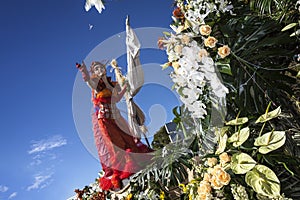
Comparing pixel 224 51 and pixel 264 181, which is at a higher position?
pixel 224 51

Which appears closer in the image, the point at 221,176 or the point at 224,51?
the point at 221,176

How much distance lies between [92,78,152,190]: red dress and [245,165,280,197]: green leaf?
160 cm

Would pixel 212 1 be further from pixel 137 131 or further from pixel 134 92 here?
pixel 137 131

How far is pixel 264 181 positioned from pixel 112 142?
197cm

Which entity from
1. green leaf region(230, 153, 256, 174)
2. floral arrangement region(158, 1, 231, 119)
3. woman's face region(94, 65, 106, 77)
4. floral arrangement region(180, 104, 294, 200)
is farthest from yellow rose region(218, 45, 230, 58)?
woman's face region(94, 65, 106, 77)

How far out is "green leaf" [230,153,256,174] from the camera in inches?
30.5

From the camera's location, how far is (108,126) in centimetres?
267

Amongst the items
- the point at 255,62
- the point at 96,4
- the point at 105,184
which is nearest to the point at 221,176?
the point at 255,62

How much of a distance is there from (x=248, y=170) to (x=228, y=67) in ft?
1.14

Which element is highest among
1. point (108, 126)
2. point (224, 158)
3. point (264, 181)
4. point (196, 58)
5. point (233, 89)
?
point (108, 126)

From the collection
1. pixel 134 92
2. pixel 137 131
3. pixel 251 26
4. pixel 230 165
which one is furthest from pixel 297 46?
pixel 137 131

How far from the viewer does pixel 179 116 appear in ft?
3.91

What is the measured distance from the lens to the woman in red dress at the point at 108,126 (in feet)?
8.14

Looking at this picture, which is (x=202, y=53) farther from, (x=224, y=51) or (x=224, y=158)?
(x=224, y=158)
